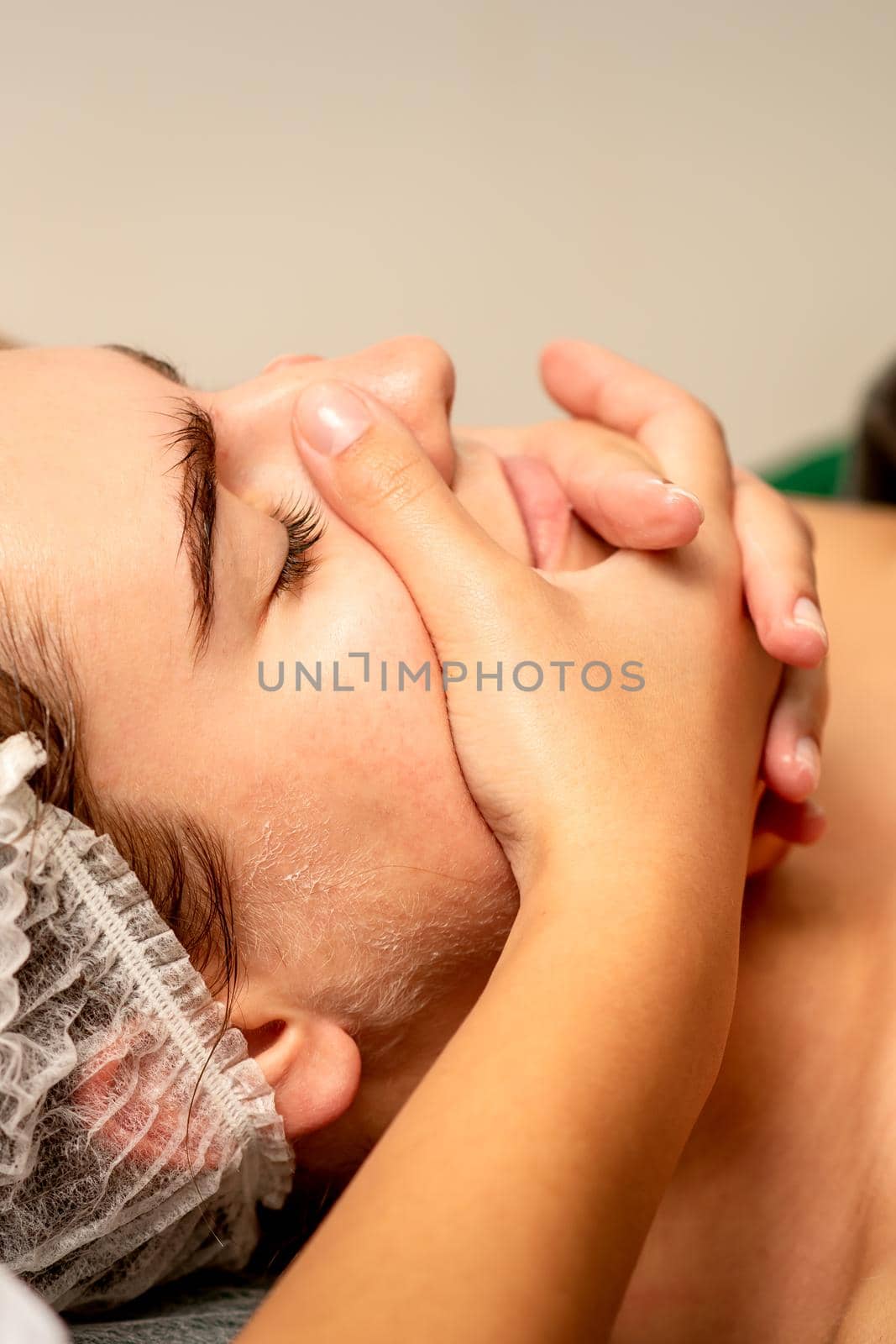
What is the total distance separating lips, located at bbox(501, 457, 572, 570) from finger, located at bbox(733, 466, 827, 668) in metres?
0.16

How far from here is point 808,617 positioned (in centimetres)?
90

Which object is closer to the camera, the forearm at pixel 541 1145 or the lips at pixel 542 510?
the forearm at pixel 541 1145

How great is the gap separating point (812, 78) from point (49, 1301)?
2.28 m

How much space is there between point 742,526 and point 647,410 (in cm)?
17

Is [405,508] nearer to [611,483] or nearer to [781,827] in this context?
[611,483]

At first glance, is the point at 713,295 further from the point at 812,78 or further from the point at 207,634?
the point at 207,634

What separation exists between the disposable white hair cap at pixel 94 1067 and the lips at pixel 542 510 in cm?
40

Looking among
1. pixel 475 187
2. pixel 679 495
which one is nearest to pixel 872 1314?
pixel 679 495

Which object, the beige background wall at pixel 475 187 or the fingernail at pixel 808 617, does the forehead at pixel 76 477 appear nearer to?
the fingernail at pixel 808 617

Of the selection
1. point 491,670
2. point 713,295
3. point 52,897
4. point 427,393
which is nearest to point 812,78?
point 713,295

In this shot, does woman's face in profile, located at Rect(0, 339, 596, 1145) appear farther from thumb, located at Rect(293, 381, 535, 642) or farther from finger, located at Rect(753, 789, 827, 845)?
finger, located at Rect(753, 789, 827, 845)

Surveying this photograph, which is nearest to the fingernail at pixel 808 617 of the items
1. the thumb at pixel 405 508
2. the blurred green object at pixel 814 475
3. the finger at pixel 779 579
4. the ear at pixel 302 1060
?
the finger at pixel 779 579

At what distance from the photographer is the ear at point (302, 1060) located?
2.74 ft

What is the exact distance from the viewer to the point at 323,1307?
0.56m
